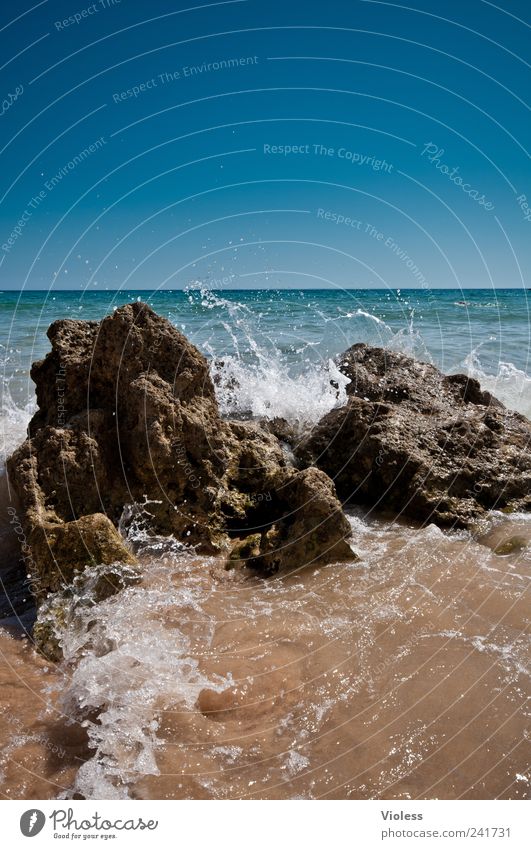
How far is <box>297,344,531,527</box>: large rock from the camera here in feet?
19.9

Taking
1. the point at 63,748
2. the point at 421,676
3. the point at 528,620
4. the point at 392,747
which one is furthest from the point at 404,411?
the point at 63,748

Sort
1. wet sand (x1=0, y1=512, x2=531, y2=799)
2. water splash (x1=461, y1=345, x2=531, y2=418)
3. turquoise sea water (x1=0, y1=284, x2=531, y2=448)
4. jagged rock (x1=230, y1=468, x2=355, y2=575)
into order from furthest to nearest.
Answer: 1. water splash (x1=461, y1=345, x2=531, y2=418)
2. turquoise sea water (x1=0, y1=284, x2=531, y2=448)
3. jagged rock (x1=230, y1=468, x2=355, y2=575)
4. wet sand (x1=0, y1=512, x2=531, y2=799)

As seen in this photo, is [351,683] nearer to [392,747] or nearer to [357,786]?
[392,747]

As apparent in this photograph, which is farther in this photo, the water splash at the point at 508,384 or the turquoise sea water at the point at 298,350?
the water splash at the point at 508,384

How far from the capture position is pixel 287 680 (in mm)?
3602

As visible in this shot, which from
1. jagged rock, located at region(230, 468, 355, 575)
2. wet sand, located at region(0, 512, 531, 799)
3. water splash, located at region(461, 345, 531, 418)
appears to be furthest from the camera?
water splash, located at region(461, 345, 531, 418)

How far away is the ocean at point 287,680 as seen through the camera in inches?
115

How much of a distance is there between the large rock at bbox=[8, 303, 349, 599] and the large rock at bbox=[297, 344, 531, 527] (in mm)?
1085

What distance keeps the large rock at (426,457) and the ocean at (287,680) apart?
45cm

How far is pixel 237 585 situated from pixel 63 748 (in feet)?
6.17

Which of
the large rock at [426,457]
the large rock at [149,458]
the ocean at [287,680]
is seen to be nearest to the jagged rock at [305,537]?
the large rock at [149,458]

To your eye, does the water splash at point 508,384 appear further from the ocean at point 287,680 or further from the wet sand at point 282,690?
the wet sand at point 282,690

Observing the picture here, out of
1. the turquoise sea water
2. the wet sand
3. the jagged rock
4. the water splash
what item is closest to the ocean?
the wet sand

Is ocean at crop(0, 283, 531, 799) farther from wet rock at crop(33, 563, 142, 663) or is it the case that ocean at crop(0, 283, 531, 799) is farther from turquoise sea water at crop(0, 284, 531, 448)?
turquoise sea water at crop(0, 284, 531, 448)
